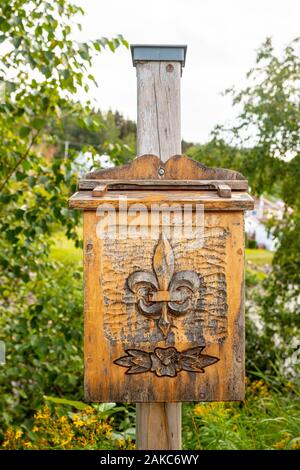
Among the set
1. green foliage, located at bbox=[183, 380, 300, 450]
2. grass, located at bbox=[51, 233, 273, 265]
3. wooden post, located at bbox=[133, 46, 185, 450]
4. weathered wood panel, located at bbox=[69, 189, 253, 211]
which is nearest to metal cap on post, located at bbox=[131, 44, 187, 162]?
wooden post, located at bbox=[133, 46, 185, 450]

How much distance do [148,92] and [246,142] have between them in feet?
7.59

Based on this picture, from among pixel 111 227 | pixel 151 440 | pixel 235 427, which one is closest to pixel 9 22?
pixel 111 227

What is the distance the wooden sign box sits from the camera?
1.43 m

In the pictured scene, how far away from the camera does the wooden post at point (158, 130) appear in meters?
1.61

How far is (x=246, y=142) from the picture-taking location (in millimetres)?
3857

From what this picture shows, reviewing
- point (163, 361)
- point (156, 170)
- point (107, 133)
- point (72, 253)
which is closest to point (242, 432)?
point (163, 361)

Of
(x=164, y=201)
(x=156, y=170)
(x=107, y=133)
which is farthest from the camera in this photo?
(x=107, y=133)

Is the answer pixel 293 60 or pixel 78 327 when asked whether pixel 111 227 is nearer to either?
pixel 78 327

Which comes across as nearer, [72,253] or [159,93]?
[159,93]

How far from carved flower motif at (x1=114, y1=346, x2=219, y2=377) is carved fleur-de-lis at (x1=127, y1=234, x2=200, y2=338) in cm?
5

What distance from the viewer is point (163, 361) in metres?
1.44

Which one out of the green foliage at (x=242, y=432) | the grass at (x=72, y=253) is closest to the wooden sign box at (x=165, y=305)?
the green foliage at (x=242, y=432)

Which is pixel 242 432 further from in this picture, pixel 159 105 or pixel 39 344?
pixel 159 105

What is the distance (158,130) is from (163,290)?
460 mm
